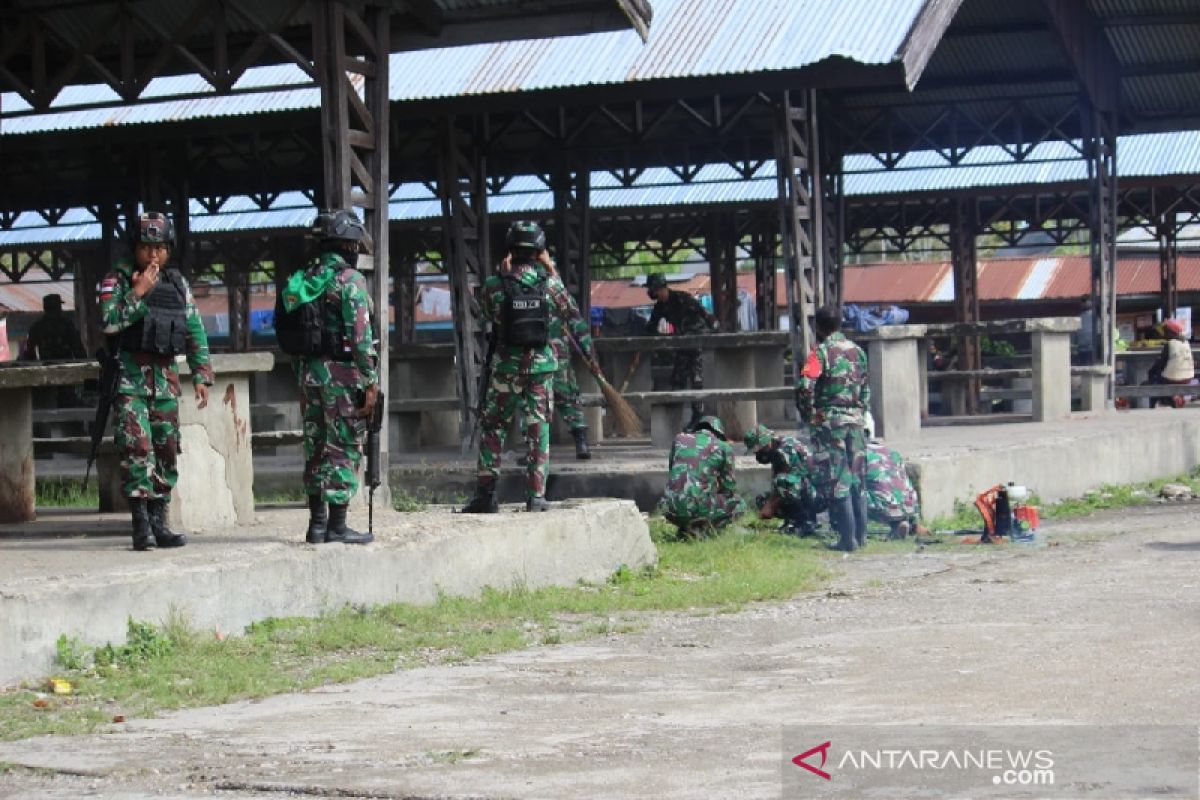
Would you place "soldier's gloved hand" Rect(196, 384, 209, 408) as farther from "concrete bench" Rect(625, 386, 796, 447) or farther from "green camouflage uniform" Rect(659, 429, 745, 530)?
"concrete bench" Rect(625, 386, 796, 447)

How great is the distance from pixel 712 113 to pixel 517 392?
1115 centimetres

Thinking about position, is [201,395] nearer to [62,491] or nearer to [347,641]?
[347,641]

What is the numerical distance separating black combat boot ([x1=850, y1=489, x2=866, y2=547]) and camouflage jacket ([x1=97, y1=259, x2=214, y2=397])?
16.6 feet

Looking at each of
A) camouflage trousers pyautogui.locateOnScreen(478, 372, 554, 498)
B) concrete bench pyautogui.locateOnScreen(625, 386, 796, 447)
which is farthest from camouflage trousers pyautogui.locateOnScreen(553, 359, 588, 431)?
camouflage trousers pyautogui.locateOnScreen(478, 372, 554, 498)

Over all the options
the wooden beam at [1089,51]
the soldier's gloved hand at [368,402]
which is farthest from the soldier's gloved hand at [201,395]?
the wooden beam at [1089,51]

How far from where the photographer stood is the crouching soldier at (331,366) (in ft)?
30.5

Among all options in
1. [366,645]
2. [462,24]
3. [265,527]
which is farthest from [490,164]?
[366,645]

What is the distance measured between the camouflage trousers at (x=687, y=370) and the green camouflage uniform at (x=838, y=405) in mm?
7212

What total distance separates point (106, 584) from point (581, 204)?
17.0m

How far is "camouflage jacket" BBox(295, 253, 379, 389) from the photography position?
30.6ft

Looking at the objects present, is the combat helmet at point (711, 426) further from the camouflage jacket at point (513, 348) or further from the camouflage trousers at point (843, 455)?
the camouflage jacket at point (513, 348)

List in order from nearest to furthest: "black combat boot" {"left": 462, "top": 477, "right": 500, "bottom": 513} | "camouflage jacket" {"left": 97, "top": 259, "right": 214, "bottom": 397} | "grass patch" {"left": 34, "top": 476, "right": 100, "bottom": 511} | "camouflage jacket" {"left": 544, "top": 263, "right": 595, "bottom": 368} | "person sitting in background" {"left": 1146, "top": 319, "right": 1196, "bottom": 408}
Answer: "camouflage jacket" {"left": 97, "top": 259, "right": 214, "bottom": 397}, "black combat boot" {"left": 462, "top": 477, "right": 500, "bottom": 513}, "camouflage jacket" {"left": 544, "top": 263, "right": 595, "bottom": 368}, "grass patch" {"left": 34, "top": 476, "right": 100, "bottom": 511}, "person sitting in background" {"left": 1146, "top": 319, "right": 1196, "bottom": 408}

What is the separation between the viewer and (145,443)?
923cm

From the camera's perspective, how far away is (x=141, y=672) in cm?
743
